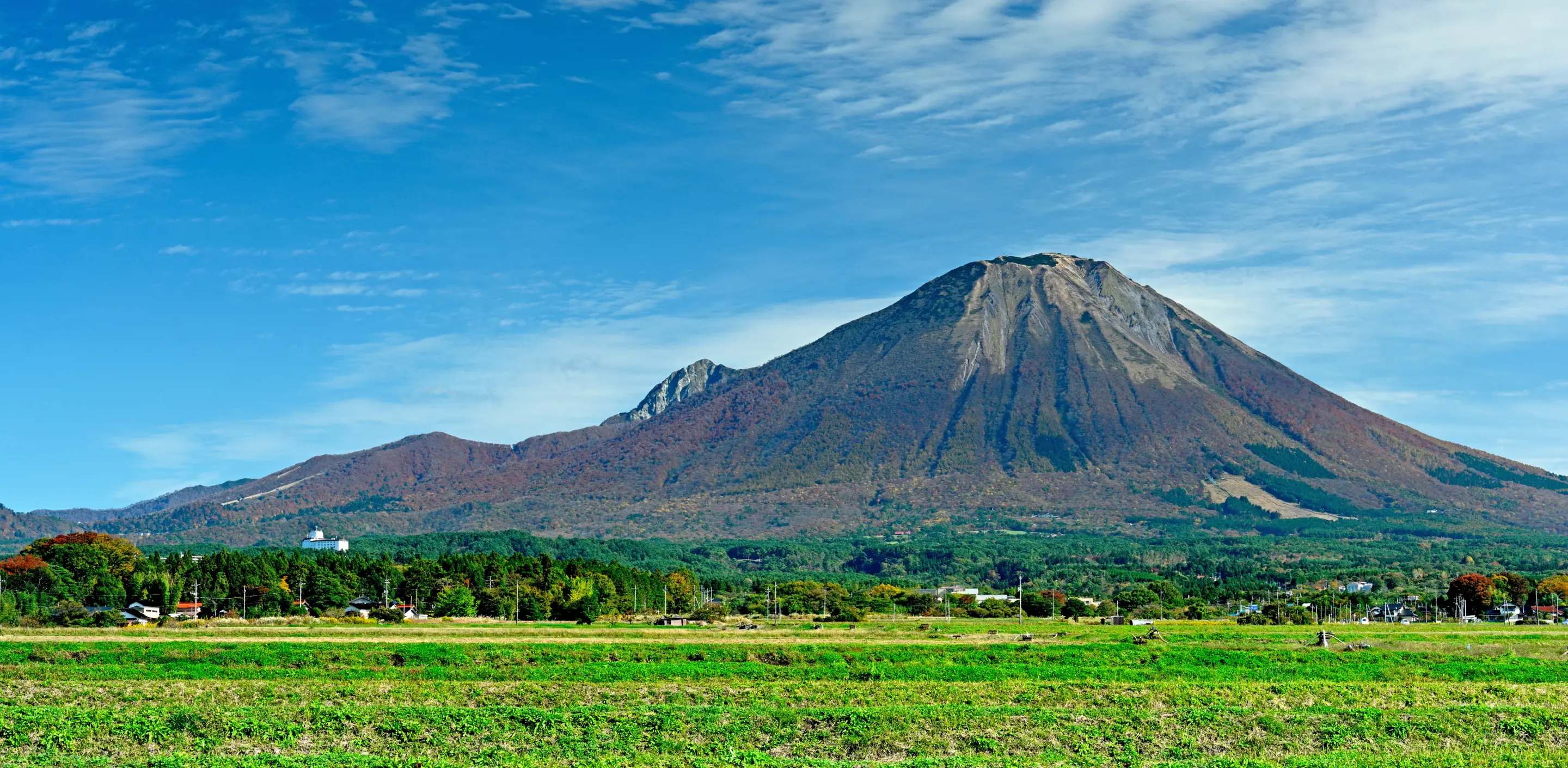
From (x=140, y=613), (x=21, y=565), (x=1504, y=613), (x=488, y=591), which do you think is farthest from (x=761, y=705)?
(x=1504, y=613)

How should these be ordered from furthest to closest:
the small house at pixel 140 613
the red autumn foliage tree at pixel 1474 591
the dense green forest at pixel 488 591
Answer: the red autumn foliage tree at pixel 1474 591, the dense green forest at pixel 488 591, the small house at pixel 140 613

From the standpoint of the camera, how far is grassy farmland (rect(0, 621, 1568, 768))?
33.4 meters

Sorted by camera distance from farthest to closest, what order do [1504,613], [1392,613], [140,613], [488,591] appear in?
[1392,613], [1504,613], [488,591], [140,613]

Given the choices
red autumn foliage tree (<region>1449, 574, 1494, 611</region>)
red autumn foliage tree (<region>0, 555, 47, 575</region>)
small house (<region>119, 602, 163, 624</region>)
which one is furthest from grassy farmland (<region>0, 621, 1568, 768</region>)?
red autumn foliage tree (<region>1449, 574, 1494, 611</region>)

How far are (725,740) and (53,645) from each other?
124 feet

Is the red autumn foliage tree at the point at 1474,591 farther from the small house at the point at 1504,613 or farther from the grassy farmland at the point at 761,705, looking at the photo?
the grassy farmland at the point at 761,705

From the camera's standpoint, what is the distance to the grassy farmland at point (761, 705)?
110 feet

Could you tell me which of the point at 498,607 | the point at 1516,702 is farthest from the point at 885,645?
the point at 498,607

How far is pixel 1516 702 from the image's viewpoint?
41.9 metres

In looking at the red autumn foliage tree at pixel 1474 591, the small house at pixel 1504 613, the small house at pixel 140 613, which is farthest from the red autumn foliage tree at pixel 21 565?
the red autumn foliage tree at pixel 1474 591

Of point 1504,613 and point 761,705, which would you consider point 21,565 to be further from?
point 1504,613

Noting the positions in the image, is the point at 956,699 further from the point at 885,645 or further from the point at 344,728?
the point at 885,645

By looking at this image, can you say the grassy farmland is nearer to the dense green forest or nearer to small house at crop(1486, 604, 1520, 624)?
the dense green forest

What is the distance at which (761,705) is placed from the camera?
128 ft
